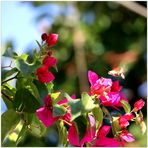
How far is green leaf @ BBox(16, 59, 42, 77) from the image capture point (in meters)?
0.67

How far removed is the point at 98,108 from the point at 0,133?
15 centimetres

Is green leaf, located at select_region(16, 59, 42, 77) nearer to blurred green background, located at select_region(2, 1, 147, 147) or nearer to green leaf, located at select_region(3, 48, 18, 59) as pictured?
green leaf, located at select_region(3, 48, 18, 59)

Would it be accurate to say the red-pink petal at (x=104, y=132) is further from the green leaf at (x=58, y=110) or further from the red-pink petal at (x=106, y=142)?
the green leaf at (x=58, y=110)

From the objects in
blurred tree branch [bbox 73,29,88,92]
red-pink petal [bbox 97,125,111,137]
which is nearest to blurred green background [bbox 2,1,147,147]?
blurred tree branch [bbox 73,29,88,92]

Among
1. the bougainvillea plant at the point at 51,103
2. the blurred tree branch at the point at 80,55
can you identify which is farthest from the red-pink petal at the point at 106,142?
the blurred tree branch at the point at 80,55

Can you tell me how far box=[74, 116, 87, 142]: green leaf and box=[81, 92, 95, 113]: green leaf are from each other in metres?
0.04

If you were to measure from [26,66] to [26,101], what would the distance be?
0.07 meters

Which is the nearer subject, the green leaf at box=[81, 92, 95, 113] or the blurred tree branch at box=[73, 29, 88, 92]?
the green leaf at box=[81, 92, 95, 113]

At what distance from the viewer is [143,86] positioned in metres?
4.19

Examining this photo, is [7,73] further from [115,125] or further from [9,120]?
[115,125]

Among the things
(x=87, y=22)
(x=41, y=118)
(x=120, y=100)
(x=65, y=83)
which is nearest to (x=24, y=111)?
(x=41, y=118)

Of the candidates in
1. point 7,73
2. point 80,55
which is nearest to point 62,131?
point 7,73

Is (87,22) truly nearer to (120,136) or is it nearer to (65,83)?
(65,83)

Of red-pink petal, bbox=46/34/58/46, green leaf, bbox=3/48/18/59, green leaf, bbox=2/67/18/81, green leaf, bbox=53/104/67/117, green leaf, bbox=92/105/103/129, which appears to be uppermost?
red-pink petal, bbox=46/34/58/46
